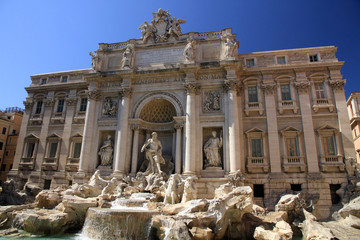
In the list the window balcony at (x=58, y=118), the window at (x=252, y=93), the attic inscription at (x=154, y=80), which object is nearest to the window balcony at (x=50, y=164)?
the window balcony at (x=58, y=118)

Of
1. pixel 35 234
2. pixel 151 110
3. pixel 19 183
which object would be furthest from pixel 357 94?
pixel 19 183

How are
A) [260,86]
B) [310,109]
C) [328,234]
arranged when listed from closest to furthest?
[328,234] < [310,109] < [260,86]

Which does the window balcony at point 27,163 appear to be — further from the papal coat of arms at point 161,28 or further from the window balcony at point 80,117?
the papal coat of arms at point 161,28

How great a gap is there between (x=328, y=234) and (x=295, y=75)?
13209mm

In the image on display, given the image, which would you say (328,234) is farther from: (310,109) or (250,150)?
(310,109)

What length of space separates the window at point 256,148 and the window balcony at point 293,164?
5.94ft

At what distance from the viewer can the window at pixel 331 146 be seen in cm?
1916

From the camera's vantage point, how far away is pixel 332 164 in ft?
61.1

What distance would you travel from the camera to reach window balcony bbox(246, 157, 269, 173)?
19413 mm

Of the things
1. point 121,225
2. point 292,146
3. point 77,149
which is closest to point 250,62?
point 292,146

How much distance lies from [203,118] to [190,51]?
5726mm

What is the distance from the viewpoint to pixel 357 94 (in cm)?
2945

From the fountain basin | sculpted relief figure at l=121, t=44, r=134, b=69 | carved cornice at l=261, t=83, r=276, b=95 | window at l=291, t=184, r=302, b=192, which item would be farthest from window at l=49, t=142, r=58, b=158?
window at l=291, t=184, r=302, b=192

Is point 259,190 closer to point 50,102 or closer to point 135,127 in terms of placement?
point 135,127
